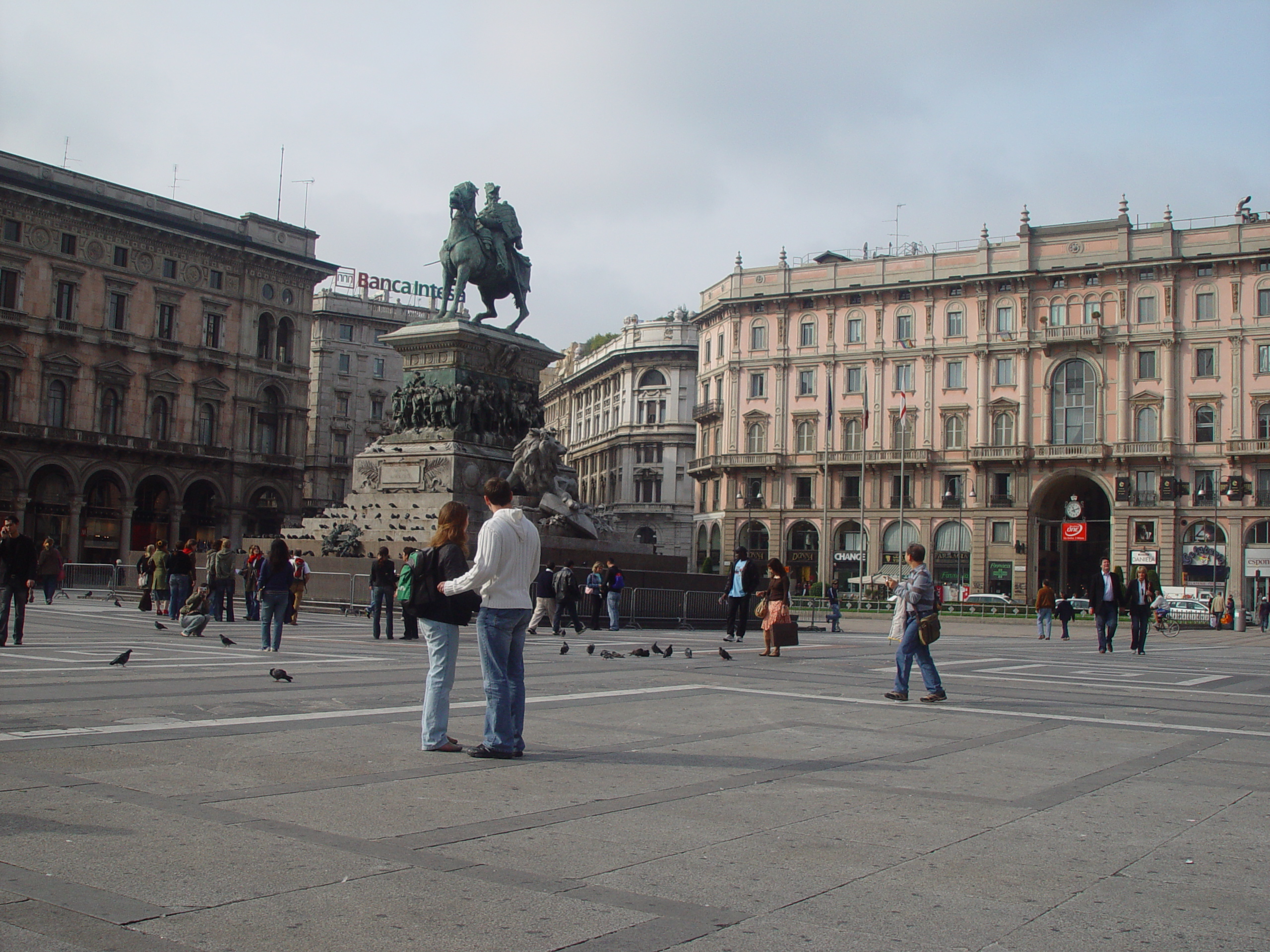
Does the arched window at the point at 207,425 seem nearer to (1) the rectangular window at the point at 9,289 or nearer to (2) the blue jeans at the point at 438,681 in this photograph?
(1) the rectangular window at the point at 9,289

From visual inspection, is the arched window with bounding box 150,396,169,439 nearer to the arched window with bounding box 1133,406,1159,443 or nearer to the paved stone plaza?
the arched window with bounding box 1133,406,1159,443

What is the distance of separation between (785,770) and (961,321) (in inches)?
2643

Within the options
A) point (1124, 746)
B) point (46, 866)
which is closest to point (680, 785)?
point (46, 866)

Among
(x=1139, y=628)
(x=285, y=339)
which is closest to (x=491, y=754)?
(x=1139, y=628)

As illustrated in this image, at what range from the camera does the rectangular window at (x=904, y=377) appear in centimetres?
7256

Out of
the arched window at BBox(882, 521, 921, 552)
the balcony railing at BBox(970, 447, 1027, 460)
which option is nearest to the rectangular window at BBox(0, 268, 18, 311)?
the arched window at BBox(882, 521, 921, 552)

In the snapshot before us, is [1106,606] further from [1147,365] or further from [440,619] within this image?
[1147,365]

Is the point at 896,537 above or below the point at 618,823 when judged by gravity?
above

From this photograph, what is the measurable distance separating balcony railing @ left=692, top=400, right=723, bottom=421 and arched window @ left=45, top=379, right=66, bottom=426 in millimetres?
39224

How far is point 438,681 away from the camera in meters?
8.01

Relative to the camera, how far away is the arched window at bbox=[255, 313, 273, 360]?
6931 cm

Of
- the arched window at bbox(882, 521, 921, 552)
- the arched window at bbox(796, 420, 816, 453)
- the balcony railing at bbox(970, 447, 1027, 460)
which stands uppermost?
the arched window at bbox(796, 420, 816, 453)

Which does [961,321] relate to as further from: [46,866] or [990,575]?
[46,866]

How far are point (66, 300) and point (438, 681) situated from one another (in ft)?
194
